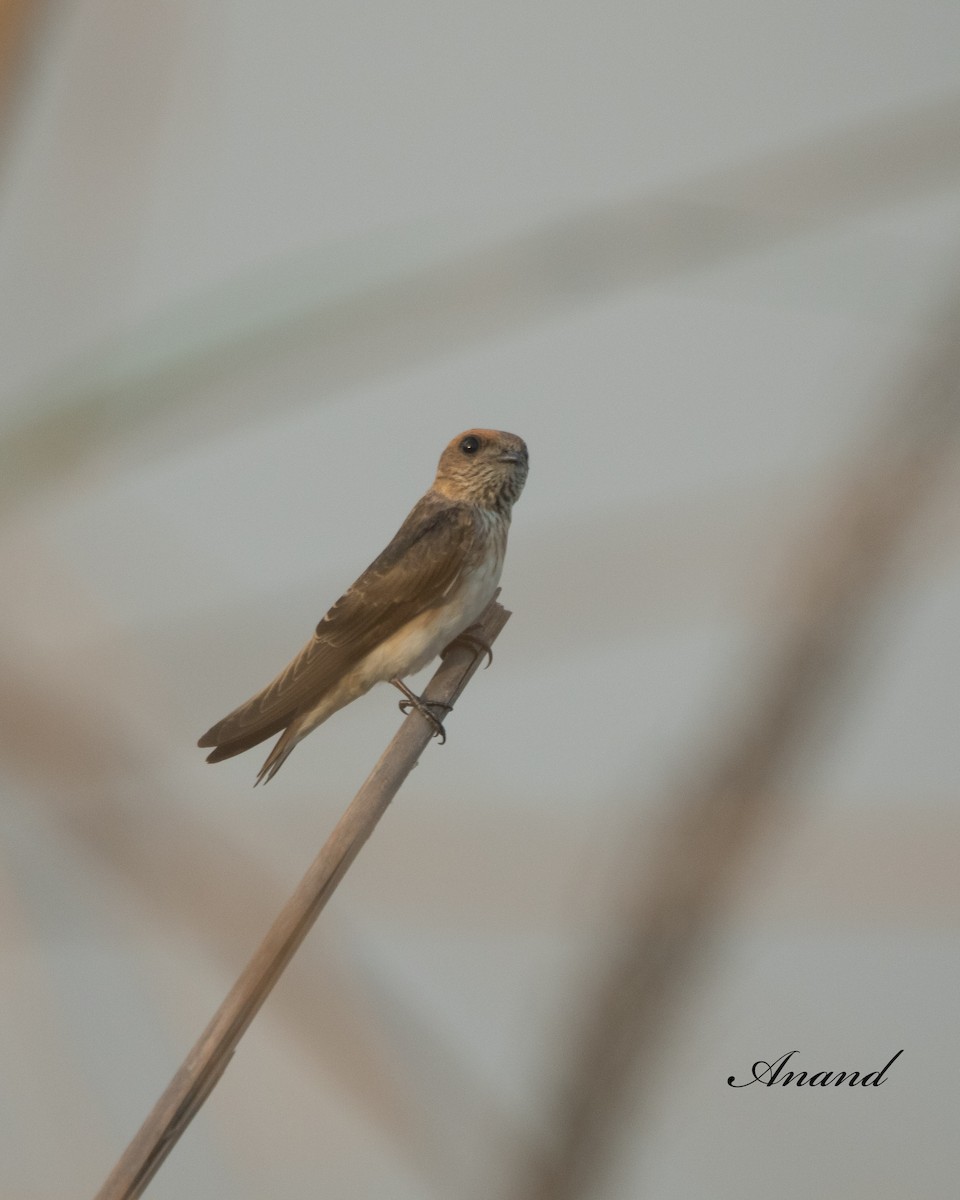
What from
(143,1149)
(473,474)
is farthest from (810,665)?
(473,474)

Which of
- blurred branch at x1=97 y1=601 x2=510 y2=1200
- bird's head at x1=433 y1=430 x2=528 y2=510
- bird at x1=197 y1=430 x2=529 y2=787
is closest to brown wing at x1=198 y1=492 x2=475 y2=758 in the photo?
bird at x1=197 y1=430 x2=529 y2=787

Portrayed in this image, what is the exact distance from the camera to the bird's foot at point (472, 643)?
3727mm

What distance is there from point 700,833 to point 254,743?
10.9 feet

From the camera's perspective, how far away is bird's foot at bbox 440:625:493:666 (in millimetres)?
3727

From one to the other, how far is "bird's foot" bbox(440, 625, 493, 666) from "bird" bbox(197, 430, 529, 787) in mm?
21

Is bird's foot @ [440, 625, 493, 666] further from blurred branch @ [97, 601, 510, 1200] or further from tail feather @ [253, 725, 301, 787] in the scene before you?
blurred branch @ [97, 601, 510, 1200]

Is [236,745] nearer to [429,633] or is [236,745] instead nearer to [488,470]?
[429,633]

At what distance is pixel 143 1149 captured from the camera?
1443mm

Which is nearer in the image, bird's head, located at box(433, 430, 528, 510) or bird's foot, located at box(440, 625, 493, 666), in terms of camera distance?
bird's foot, located at box(440, 625, 493, 666)

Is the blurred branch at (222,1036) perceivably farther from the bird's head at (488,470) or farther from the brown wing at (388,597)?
the bird's head at (488,470)

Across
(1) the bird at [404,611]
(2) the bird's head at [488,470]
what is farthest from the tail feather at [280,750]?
(2) the bird's head at [488,470]

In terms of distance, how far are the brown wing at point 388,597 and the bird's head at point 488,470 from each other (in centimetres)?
17

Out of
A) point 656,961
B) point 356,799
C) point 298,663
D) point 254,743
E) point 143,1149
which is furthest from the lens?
point 298,663

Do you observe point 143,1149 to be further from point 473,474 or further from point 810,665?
point 473,474
